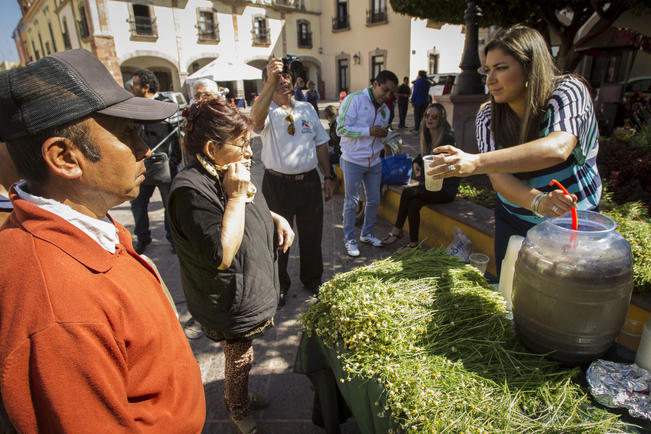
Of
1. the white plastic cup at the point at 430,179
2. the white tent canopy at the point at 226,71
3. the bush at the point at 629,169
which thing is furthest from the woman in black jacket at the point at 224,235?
the white tent canopy at the point at 226,71

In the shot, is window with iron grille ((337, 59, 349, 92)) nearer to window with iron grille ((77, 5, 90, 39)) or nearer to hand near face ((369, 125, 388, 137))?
window with iron grille ((77, 5, 90, 39))

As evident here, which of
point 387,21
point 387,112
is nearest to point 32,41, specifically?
point 387,21

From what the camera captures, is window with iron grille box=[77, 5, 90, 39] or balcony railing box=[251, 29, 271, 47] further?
balcony railing box=[251, 29, 271, 47]

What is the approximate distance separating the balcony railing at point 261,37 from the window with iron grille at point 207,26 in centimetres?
307

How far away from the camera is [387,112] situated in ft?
13.9

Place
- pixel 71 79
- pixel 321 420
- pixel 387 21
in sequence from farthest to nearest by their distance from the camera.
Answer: pixel 387 21, pixel 321 420, pixel 71 79

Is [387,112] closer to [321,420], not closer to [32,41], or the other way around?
[321,420]

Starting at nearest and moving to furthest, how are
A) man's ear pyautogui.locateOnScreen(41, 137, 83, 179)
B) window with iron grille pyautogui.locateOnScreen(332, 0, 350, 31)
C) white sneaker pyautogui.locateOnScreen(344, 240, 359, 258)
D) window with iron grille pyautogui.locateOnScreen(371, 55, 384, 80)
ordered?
man's ear pyautogui.locateOnScreen(41, 137, 83, 179)
white sneaker pyautogui.locateOnScreen(344, 240, 359, 258)
window with iron grille pyautogui.locateOnScreen(371, 55, 384, 80)
window with iron grille pyautogui.locateOnScreen(332, 0, 350, 31)

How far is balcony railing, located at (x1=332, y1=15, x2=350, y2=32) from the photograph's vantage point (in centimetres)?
2954

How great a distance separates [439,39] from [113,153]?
29801 millimetres

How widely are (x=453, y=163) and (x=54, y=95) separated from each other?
1.34 metres

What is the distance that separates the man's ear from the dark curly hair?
2.74 ft

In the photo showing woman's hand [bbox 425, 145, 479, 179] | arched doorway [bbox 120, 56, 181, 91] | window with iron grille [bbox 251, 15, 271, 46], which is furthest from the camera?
window with iron grille [bbox 251, 15, 271, 46]

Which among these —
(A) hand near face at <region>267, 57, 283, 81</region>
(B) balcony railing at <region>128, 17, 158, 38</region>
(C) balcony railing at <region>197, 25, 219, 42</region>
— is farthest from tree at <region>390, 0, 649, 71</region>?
(C) balcony railing at <region>197, 25, 219, 42</region>
